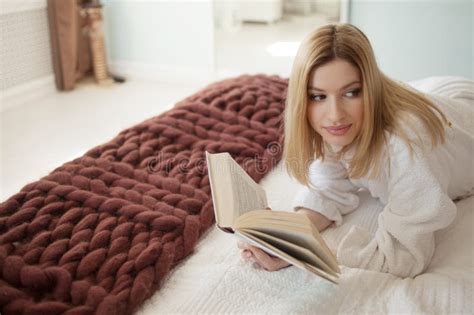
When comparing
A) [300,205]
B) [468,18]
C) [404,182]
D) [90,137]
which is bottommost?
[90,137]

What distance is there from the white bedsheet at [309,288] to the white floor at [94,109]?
2.51ft

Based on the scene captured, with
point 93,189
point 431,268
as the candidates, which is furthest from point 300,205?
point 93,189

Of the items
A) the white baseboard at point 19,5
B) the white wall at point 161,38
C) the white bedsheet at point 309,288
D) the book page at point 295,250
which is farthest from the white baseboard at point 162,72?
the book page at point 295,250

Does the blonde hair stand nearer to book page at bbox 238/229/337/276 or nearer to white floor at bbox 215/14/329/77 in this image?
book page at bbox 238/229/337/276

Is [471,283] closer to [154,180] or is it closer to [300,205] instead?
[300,205]

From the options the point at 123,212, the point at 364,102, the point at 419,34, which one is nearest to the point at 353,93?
the point at 364,102

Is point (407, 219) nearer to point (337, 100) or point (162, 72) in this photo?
point (337, 100)

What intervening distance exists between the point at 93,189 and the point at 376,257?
0.62m

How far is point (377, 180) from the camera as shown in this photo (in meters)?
1.05

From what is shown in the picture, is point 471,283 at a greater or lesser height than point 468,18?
lesser

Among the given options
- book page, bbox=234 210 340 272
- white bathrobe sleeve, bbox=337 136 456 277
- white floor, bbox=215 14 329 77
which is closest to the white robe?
white bathrobe sleeve, bbox=337 136 456 277

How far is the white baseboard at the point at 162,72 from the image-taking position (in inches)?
106

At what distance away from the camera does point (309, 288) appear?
92cm

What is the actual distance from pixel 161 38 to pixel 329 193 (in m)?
1.80
